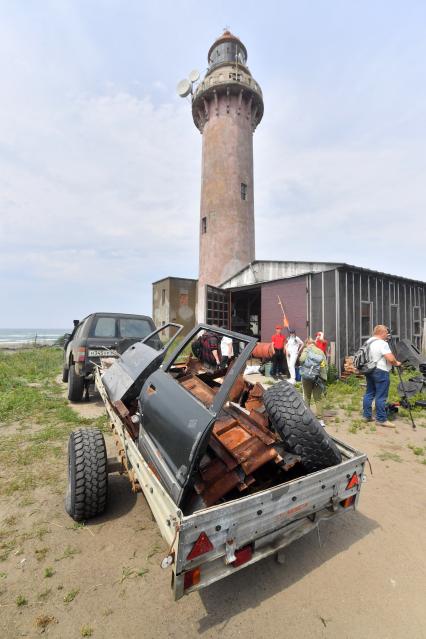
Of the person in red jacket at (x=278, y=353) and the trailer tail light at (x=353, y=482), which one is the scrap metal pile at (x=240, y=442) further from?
the person in red jacket at (x=278, y=353)

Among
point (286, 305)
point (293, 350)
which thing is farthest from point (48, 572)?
point (286, 305)

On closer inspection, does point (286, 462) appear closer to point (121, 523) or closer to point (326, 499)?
point (326, 499)

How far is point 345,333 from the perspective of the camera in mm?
10375

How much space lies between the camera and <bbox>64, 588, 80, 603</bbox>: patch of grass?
6.94 feet

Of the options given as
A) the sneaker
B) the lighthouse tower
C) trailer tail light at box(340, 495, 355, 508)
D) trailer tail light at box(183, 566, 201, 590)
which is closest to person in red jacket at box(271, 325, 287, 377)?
the sneaker

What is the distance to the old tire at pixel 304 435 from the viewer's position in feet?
8.07

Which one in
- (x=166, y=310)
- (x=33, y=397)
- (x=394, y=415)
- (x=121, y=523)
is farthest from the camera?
(x=166, y=310)

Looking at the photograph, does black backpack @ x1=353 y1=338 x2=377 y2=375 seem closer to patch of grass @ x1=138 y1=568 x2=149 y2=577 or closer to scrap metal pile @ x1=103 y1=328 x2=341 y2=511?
scrap metal pile @ x1=103 y1=328 x2=341 y2=511

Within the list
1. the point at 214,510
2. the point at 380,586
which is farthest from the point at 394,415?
the point at 214,510

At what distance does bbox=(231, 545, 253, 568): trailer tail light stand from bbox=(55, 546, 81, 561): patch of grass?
1.52 m

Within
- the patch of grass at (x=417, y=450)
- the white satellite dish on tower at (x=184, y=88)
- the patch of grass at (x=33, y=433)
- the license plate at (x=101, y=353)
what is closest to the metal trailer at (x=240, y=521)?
the patch of grass at (x=33, y=433)

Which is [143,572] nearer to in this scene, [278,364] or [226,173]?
[278,364]

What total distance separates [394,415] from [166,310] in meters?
16.4

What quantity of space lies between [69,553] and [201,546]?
61.3 inches
